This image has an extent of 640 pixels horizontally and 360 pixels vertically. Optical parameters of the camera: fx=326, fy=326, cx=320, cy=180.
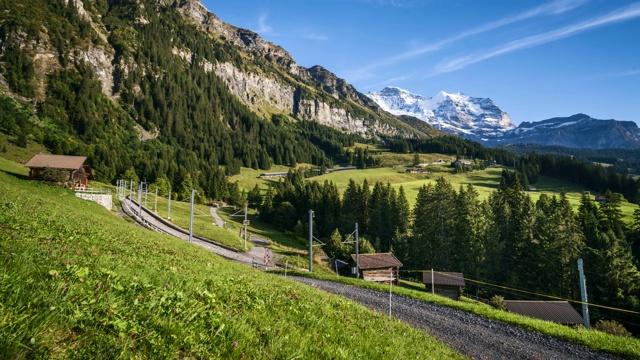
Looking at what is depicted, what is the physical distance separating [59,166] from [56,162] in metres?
1.03

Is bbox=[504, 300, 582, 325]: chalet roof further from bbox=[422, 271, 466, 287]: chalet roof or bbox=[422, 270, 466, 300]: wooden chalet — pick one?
bbox=[422, 270, 466, 300]: wooden chalet

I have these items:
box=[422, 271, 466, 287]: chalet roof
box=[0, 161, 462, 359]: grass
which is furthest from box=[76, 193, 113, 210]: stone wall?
box=[0, 161, 462, 359]: grass

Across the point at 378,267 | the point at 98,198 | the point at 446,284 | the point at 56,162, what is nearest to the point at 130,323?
the point at 446,284

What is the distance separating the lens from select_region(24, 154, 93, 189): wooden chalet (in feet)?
181

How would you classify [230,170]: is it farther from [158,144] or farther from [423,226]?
[423,226]

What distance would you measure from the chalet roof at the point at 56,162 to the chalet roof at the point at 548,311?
71.0 meters

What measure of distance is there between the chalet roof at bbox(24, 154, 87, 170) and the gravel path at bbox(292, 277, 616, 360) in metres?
60.8

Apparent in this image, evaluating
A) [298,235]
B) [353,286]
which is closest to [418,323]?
[353,286]

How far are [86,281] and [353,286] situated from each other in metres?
25.6

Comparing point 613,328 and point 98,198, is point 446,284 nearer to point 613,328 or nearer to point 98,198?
point 613,328

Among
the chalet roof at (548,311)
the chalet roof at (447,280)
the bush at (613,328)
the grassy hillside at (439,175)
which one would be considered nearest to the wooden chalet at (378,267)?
the chalet roof at (447,280)

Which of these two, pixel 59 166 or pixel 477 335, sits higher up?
pixel 59 166

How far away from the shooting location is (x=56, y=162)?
2266 inches

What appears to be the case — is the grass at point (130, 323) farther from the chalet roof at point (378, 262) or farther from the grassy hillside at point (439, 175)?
the grassy hillside at point (439, 175)
